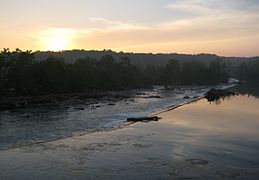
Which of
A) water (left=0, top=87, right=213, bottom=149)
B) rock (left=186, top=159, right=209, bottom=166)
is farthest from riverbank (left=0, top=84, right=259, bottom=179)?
water (left=0, top=87, right=213, bottom=149)

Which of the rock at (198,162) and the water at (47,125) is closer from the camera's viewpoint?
the rock at (198,162)

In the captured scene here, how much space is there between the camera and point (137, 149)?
89.4ft

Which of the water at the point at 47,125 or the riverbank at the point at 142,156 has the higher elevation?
the riverbank at the point at 142,156

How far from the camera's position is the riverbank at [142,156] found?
68.0 ft

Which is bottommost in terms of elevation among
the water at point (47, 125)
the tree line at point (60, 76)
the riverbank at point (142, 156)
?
the water at point (47, 125)

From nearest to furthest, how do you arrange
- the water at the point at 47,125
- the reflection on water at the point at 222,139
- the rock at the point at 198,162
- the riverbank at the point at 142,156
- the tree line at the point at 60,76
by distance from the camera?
the riverbank at the point at 142,156, the rock at the point at 198,162, the reflection on water at the point at 222,139, the water at the point at 47,125, the tree line at the point at 60,76

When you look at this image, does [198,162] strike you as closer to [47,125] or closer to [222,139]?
[222,139]

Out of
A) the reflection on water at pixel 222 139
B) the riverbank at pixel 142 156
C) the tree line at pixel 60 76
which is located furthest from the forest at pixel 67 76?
the riverbank at pixel 142 156

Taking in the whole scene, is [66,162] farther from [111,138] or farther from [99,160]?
[111,138]

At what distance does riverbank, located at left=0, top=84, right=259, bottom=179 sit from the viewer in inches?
816

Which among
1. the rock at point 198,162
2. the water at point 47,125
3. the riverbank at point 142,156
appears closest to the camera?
the riverbank at point 142,156

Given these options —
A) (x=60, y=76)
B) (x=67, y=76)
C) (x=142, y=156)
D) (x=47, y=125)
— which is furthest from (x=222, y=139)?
(x=67, y=76)

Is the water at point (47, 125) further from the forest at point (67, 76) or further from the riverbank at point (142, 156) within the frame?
the forest at point (67, 76)

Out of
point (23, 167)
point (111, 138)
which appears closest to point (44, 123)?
point (111, 138)
